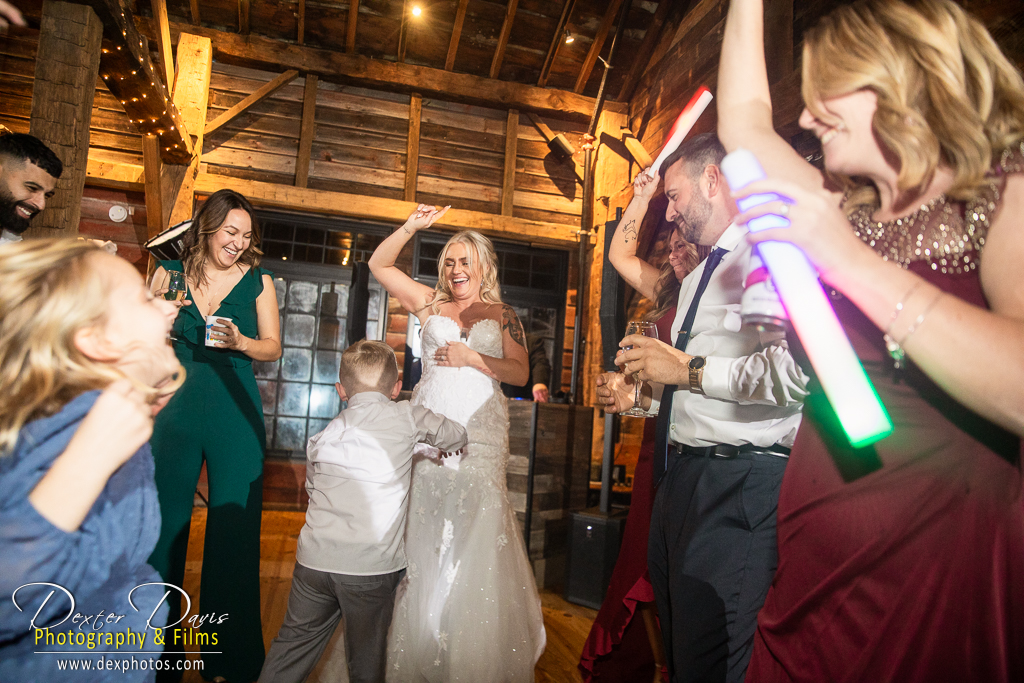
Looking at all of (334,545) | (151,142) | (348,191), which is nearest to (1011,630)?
(334,545)

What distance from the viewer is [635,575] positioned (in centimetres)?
236

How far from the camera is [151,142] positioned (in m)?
5.00

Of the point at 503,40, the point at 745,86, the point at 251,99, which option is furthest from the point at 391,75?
the point at 745,86

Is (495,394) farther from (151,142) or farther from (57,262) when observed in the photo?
(151,142)

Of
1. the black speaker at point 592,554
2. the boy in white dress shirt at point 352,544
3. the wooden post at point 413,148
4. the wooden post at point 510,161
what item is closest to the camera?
the boy in white dress shirt at point 352,544

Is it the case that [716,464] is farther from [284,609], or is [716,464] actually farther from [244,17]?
[244,17]

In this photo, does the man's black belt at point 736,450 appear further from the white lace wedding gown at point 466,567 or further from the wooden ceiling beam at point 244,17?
the wooden ceiling beam at point 244,17

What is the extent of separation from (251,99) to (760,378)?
641 cm

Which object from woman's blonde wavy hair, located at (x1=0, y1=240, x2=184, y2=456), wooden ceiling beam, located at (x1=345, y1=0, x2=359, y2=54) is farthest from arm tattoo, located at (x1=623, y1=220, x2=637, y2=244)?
wooden ceiling beam, located at (x1=345, y1=0, x2=359, y2=54)

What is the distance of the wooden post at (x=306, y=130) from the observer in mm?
6172

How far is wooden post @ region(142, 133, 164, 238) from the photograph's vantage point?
5.00 m

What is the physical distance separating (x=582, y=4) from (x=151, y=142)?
14.3ft

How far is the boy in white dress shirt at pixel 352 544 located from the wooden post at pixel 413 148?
15.9ft

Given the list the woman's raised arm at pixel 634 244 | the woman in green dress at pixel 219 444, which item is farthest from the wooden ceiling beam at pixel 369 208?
the woman's raised arm at pixel 634 244
